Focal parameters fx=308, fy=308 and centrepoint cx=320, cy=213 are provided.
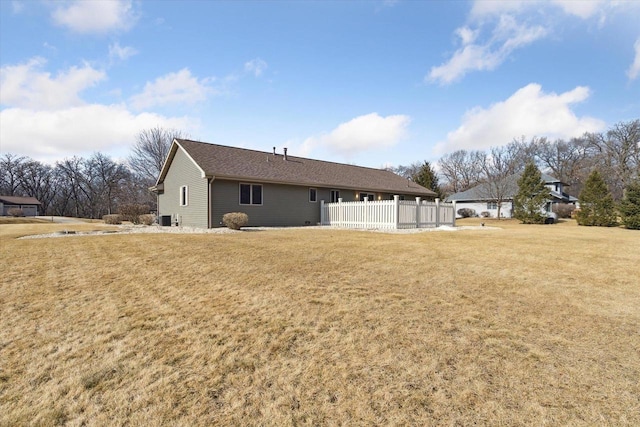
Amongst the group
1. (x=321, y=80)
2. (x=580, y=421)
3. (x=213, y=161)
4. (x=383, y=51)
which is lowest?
Result: (x=580, y=421)

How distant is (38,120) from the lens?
29.3 m

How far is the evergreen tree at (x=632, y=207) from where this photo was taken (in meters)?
19.6

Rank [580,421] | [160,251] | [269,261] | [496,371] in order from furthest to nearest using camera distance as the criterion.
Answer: [160,251]
[269,261]
[496,371]
[580,421]

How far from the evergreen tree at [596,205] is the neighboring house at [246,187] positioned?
15.4 metres

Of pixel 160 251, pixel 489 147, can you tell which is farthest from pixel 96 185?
pixel 489 147

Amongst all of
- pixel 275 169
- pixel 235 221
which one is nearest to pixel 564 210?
pixel 275 169

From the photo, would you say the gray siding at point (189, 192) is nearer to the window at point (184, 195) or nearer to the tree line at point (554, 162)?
the window at point (184, 195)

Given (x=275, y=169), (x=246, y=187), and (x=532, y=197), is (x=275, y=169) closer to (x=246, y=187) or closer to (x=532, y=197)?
(x=246, y=187)

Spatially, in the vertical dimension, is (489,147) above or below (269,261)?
above

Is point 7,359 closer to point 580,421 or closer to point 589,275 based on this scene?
point 580,421

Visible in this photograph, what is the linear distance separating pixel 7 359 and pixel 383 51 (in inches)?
633

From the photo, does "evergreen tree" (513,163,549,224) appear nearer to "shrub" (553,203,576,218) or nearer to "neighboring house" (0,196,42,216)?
"shrub" (553,203,576,218)

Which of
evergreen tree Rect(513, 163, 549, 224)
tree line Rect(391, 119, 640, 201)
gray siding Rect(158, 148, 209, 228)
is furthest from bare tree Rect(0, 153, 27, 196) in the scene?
evergreen tree Rect(513, 163, 549, 224)

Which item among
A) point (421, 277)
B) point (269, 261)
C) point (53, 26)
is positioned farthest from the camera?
point (53, 26)
